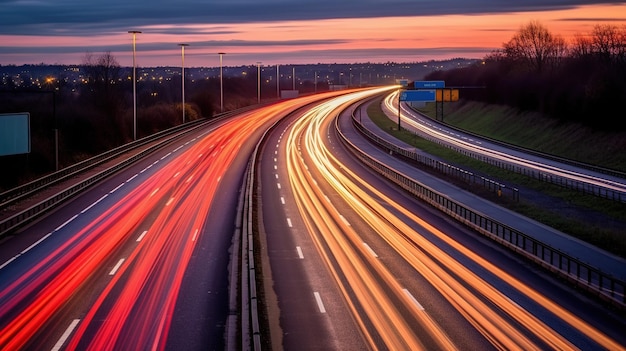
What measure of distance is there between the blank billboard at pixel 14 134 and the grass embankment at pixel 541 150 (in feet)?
95.2

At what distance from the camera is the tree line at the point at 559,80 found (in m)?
79.5

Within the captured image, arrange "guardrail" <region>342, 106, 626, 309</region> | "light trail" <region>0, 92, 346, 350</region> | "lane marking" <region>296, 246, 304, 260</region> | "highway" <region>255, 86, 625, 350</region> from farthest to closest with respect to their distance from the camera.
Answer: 1. "lane marking" <region>296, 246, 304, 260</region>
2. "guardrail" <region>342, 106, 626, 309</region>
3. "light trail" <region>0, 92, 346, 350</region>
4. "highway" <region>255, 86, 625, 350</region>

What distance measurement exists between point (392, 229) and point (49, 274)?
15855mm

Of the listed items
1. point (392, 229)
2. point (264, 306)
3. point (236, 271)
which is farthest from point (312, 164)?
point (264, 306)

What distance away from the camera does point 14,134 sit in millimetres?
45250

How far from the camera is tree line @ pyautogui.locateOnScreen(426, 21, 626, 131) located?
79500 mm

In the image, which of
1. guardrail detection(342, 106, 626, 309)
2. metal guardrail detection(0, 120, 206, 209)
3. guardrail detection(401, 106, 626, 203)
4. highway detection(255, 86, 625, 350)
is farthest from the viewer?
guardrail detection(401, 106, 626, 203)

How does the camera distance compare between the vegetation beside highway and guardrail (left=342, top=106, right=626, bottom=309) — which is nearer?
guardrail (left=342, top=106, right=626, bottom=309)

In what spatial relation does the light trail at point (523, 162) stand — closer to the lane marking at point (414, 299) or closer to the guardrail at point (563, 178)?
the guardrail at point (563, 178)

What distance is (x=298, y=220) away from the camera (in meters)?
38.2

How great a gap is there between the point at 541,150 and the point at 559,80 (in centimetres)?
2877

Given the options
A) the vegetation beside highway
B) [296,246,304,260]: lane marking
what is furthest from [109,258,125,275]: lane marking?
the vegetation beside highway

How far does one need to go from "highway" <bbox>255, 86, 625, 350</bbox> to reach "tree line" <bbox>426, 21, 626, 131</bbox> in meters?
44.5

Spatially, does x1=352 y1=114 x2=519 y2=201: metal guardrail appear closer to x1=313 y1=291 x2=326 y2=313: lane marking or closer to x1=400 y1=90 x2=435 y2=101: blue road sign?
x1=313 y1=291 x2=326 y2=313: lane marking
